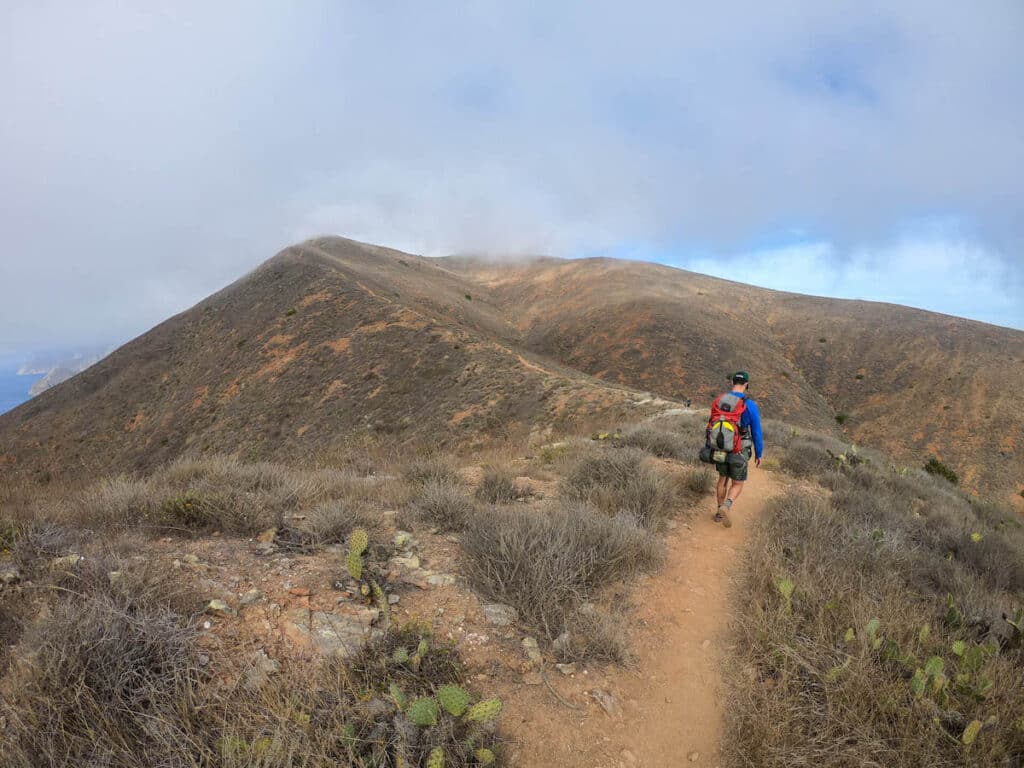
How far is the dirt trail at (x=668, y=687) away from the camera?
262cm

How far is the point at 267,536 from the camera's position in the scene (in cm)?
410

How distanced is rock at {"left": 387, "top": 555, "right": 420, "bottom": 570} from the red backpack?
13.1 ft

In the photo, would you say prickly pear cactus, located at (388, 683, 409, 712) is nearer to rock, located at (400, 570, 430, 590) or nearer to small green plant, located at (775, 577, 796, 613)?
rock, located at (400, 570, 430, 590)

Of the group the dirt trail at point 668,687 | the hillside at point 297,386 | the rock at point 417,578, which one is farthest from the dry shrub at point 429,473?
the hillside at point 297,386

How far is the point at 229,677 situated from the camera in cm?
250

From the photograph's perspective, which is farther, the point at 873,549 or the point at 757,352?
the point at 757,352

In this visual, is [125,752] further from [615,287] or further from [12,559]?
[615,287]

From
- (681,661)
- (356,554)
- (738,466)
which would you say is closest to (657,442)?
(738,466)

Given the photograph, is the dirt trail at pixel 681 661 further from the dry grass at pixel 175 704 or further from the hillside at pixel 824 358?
the hillside at pixel 824 358

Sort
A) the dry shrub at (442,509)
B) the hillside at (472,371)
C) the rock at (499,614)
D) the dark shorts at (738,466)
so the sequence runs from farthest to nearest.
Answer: the hillside at (472,371) → the dark shorts at (738,466) → the dry shrub at (442,509) → the rock at (499,614)

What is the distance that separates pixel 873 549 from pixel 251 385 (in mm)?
29801

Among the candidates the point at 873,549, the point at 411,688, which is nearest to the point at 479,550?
the point at 411,688

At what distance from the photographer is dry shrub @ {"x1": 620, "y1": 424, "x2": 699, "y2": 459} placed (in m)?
8.48

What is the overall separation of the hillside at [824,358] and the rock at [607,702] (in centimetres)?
3259
